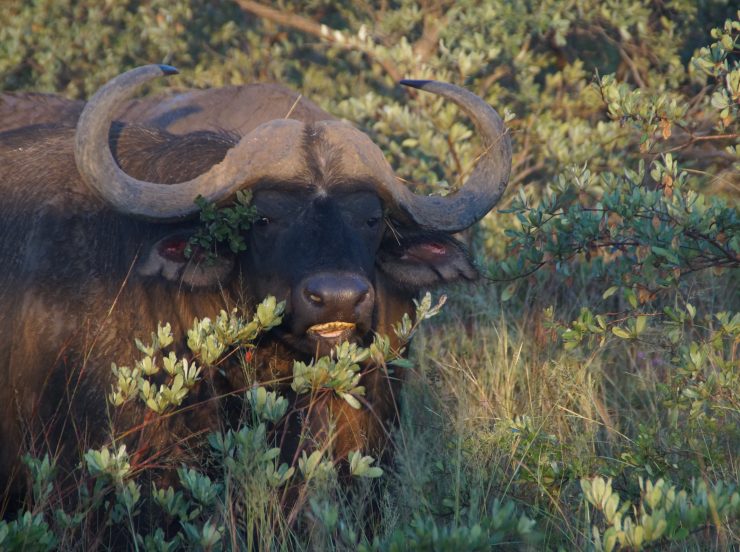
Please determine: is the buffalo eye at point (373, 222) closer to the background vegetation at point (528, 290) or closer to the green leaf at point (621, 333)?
the background vegetation at point (528, 290)

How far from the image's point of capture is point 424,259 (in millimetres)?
4793

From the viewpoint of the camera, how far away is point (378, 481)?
456 cm

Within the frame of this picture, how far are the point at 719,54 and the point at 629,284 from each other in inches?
39.3

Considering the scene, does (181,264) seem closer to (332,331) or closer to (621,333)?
(332,331)

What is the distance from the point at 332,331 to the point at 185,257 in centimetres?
66

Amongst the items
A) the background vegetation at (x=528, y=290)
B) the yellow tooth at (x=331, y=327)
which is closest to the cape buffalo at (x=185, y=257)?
the yellow tooth at (x=331, y=327)

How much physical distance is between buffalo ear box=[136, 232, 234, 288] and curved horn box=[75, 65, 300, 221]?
0.35 feet

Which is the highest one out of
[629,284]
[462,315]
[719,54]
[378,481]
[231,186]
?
[719,54]

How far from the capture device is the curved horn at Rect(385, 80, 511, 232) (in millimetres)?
4645

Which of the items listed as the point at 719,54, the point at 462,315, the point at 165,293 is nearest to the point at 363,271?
the point at 165,293

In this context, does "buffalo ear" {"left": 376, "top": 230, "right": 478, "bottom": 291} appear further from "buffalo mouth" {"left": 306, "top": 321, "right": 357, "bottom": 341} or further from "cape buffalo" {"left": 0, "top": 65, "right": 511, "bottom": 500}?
A: "buffalo mouth" {"left": 306, "top": 321, "right": 357, "bottom": 341}

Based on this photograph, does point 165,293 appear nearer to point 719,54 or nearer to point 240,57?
point 719,54

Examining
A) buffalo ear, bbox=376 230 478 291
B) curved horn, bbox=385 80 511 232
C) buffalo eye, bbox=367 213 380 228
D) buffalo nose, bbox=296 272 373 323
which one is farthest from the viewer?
buffalo ear, bbox=376 230 478 291

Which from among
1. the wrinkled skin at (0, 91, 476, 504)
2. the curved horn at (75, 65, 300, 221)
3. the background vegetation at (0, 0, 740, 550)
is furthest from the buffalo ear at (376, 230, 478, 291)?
the curved horn at (75, 65, 300, 221)
